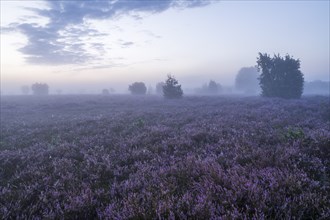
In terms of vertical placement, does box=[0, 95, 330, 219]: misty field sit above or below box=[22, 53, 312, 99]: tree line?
below

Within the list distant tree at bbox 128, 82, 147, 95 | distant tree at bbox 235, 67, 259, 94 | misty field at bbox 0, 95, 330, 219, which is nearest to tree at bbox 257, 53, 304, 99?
misty field at bbox 0, 95, 330, 219

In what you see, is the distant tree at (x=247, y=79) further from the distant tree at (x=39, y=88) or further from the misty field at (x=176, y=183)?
the misty field at (x=176, y=183)

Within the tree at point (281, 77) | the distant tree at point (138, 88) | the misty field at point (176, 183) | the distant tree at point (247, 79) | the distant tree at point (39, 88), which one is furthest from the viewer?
the distant tree at point (247, 79)

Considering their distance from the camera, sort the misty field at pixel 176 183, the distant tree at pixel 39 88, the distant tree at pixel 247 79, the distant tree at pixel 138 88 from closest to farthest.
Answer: the misty field at pixel 176 183
the distant tree at pixel 138 88
the distant tree at pixel 39 88
the distant tree at pixel 247 79

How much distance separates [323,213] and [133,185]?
299cm

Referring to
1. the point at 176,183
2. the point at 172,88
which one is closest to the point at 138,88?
the point at 172,88

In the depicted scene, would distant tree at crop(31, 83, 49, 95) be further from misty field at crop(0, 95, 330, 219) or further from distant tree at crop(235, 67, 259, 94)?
misty field at crop(0, 95, 330, 219)

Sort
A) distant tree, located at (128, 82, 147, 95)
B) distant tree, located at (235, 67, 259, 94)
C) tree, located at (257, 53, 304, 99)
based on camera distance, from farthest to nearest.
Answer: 1. distant tree, located at (235, 67, 259, 94)
2. distant tree, located at (128, 82, 147, 95)
3. tree, located at (257, 53, 304, 99)

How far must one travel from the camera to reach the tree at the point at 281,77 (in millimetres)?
35062

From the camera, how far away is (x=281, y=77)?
118 ft

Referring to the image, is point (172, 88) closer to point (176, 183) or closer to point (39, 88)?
point (176, 183)

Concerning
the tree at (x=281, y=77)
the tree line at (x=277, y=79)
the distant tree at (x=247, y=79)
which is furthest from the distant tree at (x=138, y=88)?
the distant tree at (x=247, y=79)

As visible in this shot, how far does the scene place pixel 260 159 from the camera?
542 centimetres

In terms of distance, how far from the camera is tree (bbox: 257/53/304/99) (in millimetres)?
35062
